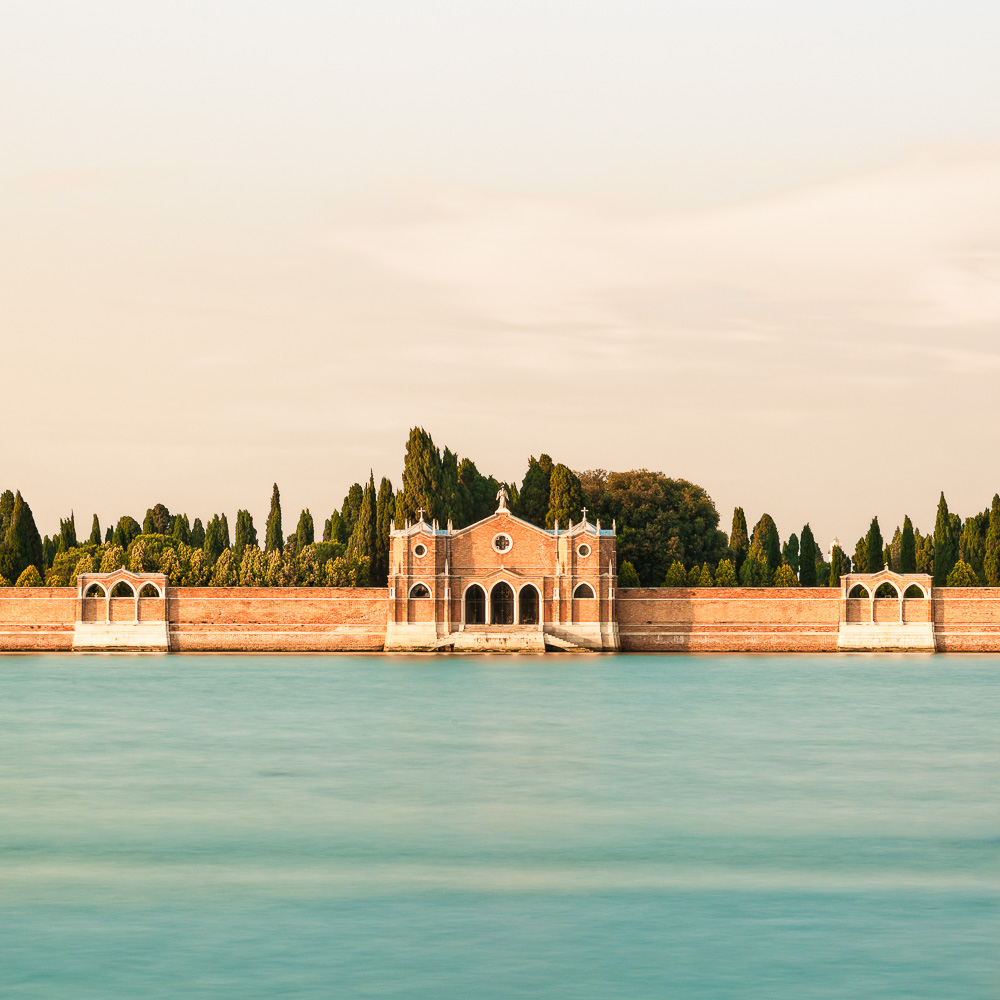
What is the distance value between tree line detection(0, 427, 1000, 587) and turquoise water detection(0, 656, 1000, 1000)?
19.4 m

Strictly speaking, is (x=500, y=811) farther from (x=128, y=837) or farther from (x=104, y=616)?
(x=104, y=616)

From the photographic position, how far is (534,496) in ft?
191

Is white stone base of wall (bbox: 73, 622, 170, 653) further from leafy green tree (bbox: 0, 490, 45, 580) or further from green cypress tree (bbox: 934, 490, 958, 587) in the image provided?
green cypress tree (bbox: 934, 490, 958, 587)

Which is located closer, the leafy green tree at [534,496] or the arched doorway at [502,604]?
the arched doorway at [502,604]

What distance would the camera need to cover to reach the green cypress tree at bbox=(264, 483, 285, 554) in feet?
220

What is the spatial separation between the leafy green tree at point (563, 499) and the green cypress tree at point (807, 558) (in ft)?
26.6

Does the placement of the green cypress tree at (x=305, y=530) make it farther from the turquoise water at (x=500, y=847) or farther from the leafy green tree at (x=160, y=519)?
the turquoise water at (x=500, y=847)

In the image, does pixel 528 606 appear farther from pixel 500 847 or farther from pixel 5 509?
pixel 500 847

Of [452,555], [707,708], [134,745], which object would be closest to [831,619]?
[452,555]

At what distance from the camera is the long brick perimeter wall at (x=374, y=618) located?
165ft

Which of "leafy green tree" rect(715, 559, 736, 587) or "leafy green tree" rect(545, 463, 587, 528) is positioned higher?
"leafy green tree" rect(545, 463, 587, 528)

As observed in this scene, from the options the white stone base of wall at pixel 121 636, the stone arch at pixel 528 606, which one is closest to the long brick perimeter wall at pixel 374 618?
the white stone base of wall at pixel 121 636

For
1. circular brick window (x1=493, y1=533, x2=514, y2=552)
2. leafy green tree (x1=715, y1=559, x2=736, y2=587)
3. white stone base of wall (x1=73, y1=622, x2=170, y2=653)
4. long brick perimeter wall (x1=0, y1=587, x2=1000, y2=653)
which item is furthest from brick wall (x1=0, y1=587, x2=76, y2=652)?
leafy green tree (x1=715, y1=559, x2=736, y2=587)

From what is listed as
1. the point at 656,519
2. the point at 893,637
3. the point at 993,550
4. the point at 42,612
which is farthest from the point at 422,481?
the point at 993,550
